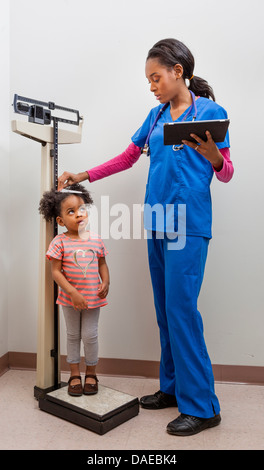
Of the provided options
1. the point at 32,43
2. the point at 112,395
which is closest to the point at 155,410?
the point at 112,395

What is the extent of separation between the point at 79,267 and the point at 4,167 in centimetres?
71

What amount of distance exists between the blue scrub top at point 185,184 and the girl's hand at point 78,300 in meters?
0.38

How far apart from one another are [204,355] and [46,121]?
1.08 meters

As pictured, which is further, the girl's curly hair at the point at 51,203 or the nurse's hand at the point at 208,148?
the girl's curly hair at the point at 51,203

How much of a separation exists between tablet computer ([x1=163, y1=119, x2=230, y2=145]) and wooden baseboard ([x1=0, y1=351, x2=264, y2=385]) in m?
1.11

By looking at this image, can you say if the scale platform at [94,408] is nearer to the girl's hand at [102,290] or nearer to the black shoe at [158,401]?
the black shoe at [158,401]

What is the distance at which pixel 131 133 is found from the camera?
1963 mm

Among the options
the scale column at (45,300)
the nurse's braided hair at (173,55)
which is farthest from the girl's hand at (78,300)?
the nurse's braided hair at (173,55)

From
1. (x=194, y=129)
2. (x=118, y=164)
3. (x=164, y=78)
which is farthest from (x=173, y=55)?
(x=118, y=164)

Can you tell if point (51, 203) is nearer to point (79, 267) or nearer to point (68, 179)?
point (68, 179)

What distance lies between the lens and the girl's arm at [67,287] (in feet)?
5.21

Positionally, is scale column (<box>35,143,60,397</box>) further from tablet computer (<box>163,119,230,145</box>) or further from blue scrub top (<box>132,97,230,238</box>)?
tablet computer (<box>163,119,230,145</box>)

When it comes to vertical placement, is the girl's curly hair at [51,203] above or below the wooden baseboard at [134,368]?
above
